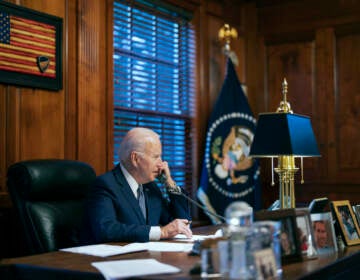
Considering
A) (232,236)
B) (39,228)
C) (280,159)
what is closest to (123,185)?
(39,228)

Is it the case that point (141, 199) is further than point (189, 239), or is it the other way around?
point (141, 199)

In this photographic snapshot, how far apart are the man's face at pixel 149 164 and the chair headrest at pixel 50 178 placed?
28 cm

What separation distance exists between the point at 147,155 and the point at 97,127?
845 millimetres

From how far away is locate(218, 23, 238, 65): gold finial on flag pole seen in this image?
4504 millimetres

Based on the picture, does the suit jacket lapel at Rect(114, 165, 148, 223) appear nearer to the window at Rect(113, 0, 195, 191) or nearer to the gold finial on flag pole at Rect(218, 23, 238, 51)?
the window at Rect(113, 0, 195, 191)

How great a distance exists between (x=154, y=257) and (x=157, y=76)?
2254 mm

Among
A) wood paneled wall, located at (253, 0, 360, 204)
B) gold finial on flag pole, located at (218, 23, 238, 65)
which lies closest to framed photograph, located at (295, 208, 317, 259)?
Answer: wood paneled wall, located at (253, 0, 360, 204)

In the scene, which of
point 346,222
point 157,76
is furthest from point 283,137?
point 157,76

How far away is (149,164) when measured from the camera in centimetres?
271

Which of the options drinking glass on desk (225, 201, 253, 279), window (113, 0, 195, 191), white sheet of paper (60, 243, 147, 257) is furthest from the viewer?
window (113, 0, 195, 191)

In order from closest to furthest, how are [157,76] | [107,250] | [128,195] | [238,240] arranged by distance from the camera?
[238,240]
[107,250]
[128,195]
[157,76]

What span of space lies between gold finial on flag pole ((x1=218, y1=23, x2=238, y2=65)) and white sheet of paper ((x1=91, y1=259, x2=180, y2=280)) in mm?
2943

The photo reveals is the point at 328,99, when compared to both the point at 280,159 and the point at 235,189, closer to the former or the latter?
the point at 235,189

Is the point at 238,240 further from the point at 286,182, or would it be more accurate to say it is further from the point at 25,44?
the point at 25,44
